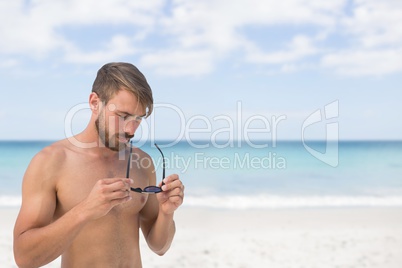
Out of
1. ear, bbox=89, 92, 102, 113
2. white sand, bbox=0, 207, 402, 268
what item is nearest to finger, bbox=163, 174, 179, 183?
ear, bbox=89, 92, 102, 113

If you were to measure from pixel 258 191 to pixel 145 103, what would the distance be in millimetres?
17578

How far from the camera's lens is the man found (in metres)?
2.13

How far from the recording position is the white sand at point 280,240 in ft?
26.6

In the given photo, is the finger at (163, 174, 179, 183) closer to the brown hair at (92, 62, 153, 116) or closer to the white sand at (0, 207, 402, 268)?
the brown hair at (92, 62, 153, 116)

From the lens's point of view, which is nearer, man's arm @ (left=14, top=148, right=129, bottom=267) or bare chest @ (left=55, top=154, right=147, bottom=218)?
man's arm @ (left=14, top=148, right=129, bottom=267)

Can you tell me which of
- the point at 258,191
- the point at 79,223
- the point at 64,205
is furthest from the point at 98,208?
the point at 258,191

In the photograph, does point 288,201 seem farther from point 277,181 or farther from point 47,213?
point 47,213

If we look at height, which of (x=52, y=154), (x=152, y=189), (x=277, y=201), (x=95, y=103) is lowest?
(x=277, y=201)

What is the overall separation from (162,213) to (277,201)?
14406 millimetres

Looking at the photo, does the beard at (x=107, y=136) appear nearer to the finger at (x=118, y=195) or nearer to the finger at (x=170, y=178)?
the finger at (x=170, y=178)

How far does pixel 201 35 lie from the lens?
41000 millimetres

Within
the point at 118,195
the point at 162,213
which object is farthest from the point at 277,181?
the point at 118,195

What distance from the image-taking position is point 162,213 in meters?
2.65

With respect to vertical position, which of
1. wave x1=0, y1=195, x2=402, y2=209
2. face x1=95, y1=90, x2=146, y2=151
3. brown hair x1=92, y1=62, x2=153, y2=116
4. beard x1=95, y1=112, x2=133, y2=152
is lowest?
wave x1=0, y1=195, x2=402, y2=209
